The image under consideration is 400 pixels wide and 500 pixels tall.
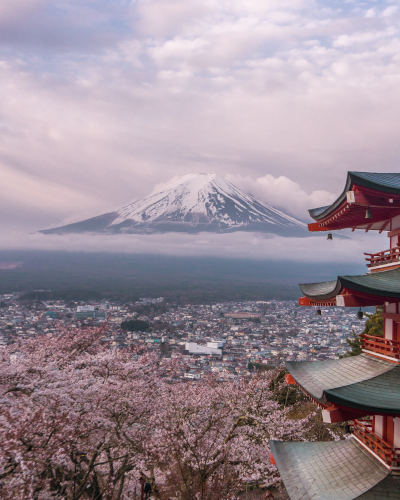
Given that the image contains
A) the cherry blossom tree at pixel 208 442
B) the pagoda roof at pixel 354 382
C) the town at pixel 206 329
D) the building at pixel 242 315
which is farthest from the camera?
the building at pixel 242 315

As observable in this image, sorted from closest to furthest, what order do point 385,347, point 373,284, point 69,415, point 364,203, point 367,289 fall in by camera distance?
point 367,289
point 373,284
point 364,203
point 385,347
point 69,415

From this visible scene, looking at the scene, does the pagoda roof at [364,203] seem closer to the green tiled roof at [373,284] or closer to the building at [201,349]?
the green tiled roof at [373,284]

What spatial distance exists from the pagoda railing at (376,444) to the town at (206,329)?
11.1 m

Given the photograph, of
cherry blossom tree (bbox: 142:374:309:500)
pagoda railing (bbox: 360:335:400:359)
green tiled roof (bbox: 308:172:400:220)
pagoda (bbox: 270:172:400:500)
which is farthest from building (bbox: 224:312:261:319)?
green tiled roof (bbox: 308:172:400:220)

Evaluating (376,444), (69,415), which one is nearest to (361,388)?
(376,444)

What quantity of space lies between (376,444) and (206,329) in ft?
169

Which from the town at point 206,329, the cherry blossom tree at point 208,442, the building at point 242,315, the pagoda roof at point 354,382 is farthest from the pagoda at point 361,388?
the building at point 242,315

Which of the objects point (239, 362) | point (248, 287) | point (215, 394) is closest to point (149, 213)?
point (248, 287)

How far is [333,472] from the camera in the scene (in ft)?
21.2

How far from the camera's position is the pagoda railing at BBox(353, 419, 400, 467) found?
5867 millimetres

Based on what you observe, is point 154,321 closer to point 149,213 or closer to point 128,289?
point 128,289

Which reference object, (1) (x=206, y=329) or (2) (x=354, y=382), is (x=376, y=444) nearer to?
(2) (x=354, y=382)

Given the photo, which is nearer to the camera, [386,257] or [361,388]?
[361,388]

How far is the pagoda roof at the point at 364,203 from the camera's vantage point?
5.94 m
